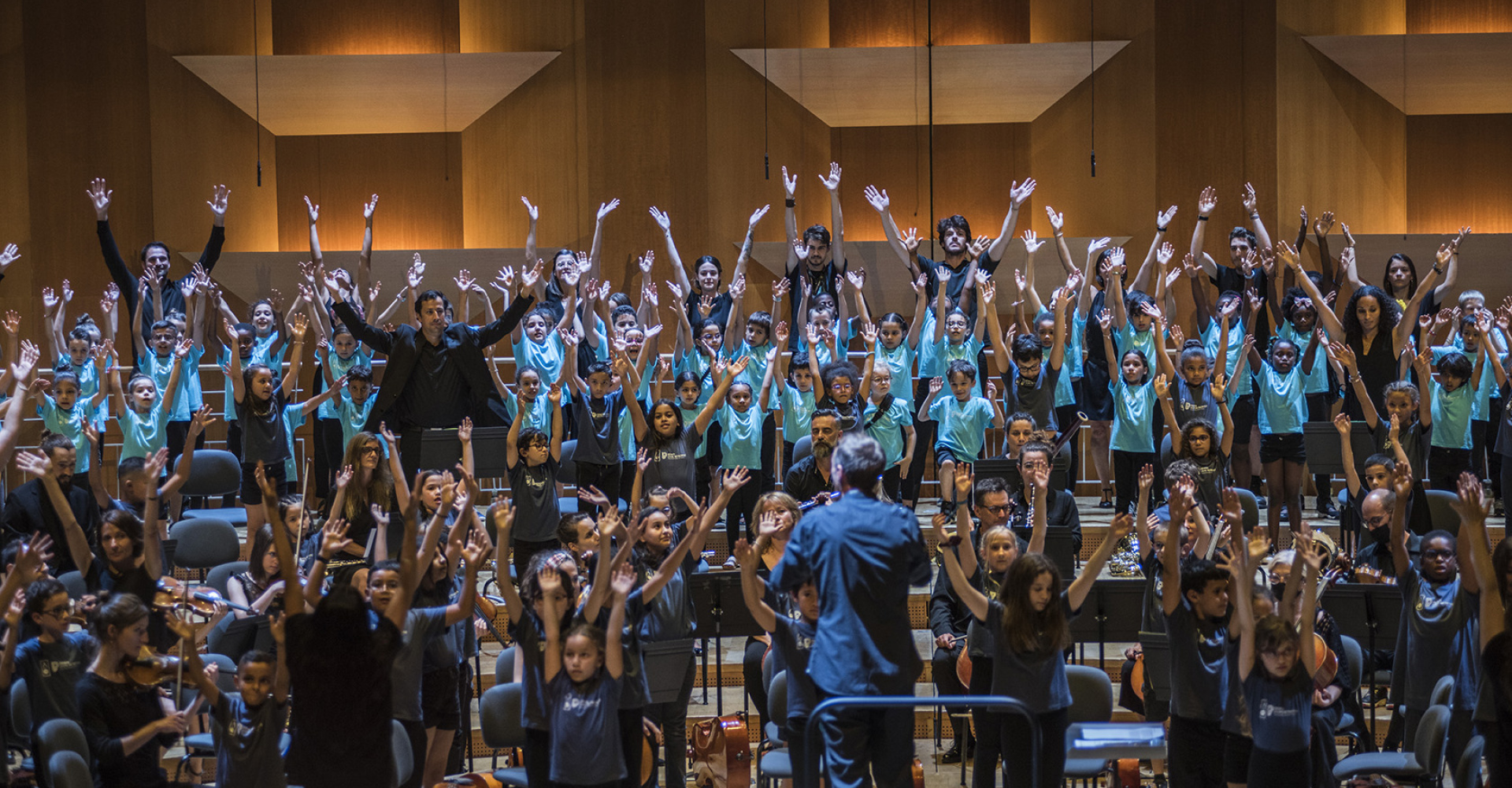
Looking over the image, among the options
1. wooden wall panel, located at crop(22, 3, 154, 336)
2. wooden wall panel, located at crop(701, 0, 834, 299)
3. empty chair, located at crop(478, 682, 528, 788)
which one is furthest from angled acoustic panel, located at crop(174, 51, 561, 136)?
empty chair, located at crop(478, 682, 528, 788)

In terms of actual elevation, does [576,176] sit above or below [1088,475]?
above

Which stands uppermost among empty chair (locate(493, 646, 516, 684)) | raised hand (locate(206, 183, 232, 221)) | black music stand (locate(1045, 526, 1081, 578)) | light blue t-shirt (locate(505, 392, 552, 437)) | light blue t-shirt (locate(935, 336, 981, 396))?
raised hand (locate(206, 183, 232, 221))

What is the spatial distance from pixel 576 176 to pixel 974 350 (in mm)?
4410

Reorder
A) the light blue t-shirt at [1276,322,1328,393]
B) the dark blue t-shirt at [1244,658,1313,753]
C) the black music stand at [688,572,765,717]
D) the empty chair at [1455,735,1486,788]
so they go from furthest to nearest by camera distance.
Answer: the light blue t-shirt at [1276,322,1328,393] → the black music stand at [688,572,765,717] → the dark blue t-shirt at [1244,658,1313,753] → the empty chair at [1455,735,1486,788]

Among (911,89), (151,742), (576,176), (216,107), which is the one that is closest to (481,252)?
(576,176)

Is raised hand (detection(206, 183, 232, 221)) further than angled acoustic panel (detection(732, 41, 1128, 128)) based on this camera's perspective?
No

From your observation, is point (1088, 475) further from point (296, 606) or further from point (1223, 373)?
point (296, 606)

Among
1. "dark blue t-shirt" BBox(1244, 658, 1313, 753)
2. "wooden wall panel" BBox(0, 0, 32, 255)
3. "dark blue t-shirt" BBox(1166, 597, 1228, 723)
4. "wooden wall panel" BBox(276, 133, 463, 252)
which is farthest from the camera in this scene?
"wooden wall panel" BBox(276, 133, 463, 252)

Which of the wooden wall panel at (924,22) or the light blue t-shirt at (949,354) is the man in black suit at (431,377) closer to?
the light blue t-shirt at (949,354)

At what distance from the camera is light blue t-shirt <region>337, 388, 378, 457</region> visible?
8367mm

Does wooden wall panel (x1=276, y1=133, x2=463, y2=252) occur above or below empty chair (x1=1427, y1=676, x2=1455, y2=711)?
above

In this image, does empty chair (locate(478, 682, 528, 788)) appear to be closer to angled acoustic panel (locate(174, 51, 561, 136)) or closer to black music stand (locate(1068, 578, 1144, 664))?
black music stand (locate(1068, 578, 1144, 664))

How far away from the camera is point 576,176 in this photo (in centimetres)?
1182

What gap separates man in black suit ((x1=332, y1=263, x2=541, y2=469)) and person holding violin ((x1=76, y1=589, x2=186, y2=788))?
3.14m
